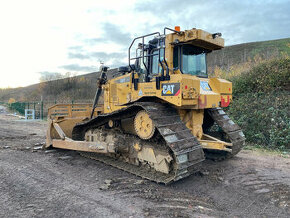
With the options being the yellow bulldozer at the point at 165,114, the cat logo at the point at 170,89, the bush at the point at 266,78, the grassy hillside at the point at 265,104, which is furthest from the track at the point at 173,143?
the bush at the point at 266,78

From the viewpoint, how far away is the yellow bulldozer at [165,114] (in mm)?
4676

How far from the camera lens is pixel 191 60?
18.2 ft

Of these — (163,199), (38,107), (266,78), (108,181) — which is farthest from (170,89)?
(38,107)

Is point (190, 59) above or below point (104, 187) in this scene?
above

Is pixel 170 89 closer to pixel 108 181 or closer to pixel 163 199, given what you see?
pixel 163 199

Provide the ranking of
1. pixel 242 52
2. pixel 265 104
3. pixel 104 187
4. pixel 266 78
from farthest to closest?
pixel 242 52
pixel 266 78
pixel 265 104
pixel 104 187

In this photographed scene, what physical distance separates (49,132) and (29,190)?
10.5 ft

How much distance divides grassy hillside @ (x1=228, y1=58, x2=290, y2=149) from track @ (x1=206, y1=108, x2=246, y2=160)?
2987 mm

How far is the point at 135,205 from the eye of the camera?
12.8 ft

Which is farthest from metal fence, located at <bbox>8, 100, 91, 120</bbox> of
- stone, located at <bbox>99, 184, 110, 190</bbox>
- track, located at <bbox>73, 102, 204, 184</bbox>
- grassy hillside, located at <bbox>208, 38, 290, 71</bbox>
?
grassy hillside, located at <bbox>208, 38, 290, 71</bbox>

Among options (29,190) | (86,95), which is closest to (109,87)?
(29,190)

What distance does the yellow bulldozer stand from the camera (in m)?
4.68

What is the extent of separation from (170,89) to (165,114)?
541 mm

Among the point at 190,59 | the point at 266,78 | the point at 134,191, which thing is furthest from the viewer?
the point at 266,78
